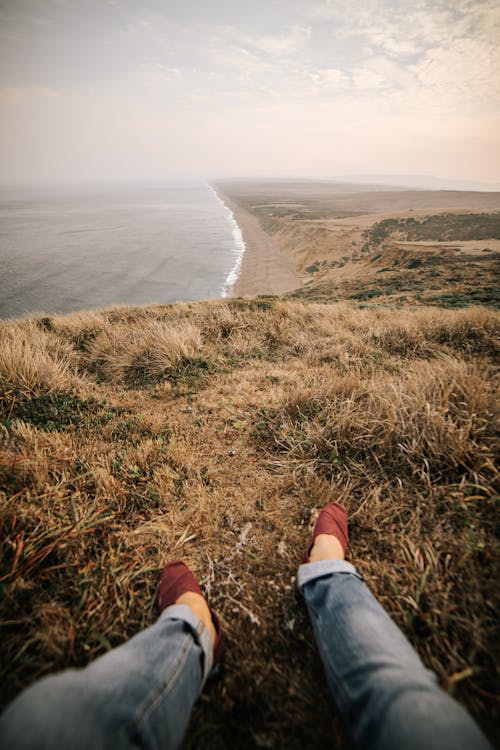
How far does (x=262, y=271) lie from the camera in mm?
32656

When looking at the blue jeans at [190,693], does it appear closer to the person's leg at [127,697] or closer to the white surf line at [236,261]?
the person's leg at [127,697]

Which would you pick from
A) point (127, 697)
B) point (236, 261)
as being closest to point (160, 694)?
point (127, 697)

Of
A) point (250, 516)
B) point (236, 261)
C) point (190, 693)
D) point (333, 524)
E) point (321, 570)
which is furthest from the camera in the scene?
point (236, 261)

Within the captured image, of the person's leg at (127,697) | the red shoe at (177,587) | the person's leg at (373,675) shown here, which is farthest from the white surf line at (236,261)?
the person's leg at (127,697)

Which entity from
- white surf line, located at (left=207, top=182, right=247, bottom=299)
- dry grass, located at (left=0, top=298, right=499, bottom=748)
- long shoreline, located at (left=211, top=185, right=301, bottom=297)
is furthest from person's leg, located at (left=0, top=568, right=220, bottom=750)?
long shoreline, located at (left=211, top=185, right=301, bottom=297)

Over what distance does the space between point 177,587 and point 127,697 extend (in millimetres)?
564

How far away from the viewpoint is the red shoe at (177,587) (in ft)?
4.83

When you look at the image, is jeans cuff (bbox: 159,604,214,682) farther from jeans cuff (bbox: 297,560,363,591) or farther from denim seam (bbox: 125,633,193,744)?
jeans cuff (bbox: 297,560,363,591)

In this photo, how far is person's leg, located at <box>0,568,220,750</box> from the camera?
2.76 ft

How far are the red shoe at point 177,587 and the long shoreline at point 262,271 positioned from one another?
80.3 feet

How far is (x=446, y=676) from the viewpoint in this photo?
124 centimetres

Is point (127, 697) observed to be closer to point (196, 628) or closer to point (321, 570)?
point (196, 628)

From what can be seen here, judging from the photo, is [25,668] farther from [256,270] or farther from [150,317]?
[256,270]

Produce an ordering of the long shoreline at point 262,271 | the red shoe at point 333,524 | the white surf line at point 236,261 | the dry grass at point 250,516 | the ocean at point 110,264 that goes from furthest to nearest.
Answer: the white surf line at point 236,261 → the long shoreline at point 262,271 → the ocean at point 110,264 → the red shoe at point 333,524 → the dry grass at point 250,516
